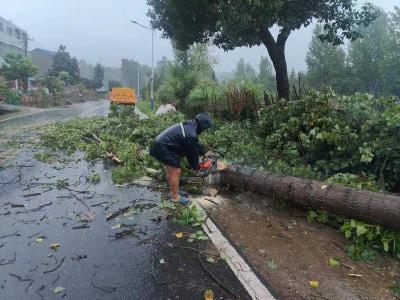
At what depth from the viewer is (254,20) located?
37.7 feet

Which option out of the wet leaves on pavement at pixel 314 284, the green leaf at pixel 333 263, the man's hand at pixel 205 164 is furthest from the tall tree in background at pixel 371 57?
the wet leaves on pavement at pixel 314 284

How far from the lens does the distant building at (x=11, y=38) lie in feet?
207

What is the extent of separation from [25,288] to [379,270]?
411 cm

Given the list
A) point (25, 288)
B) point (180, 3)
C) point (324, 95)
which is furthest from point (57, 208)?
point (180, 3)

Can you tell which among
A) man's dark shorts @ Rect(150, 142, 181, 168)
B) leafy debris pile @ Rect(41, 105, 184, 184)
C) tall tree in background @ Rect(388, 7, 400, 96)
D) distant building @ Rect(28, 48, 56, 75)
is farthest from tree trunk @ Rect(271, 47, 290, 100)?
distant building @ Rect(28, 48, 56, 75)

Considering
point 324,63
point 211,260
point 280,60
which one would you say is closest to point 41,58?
→ point 324,63

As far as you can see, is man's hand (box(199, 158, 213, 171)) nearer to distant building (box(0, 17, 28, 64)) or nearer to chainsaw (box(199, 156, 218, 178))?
chainsaw (box(199, 156, 218, 178))

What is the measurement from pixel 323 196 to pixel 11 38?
74.3 metres

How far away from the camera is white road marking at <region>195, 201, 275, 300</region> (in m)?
3.96

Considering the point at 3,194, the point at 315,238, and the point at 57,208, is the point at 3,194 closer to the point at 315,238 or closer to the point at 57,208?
the point at 57,208

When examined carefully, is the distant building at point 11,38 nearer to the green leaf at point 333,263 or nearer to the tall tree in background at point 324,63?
the tall tree in background at point 324,63

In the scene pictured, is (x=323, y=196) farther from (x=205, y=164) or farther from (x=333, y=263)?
(x=205, y=164)

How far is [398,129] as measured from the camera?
6.47m

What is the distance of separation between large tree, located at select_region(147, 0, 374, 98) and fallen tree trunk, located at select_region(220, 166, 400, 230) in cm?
548
